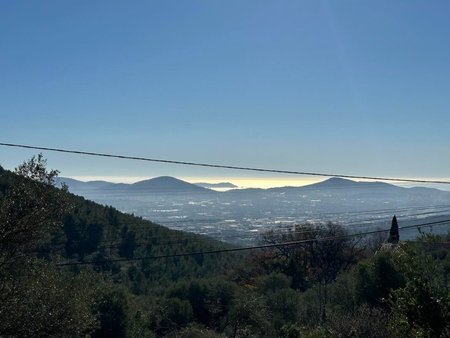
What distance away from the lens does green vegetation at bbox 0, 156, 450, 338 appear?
26.0ft

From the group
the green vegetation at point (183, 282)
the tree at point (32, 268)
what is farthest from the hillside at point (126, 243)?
the tree at point (32, 268)

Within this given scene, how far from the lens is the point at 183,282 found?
3778cm

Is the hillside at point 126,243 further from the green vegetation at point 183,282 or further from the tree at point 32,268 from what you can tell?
the tree at point 32,268

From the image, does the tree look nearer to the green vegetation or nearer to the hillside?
the green vegetation

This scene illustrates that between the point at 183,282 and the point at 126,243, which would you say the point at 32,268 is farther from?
the point at 126,243

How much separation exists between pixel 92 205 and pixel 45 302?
2353 inches

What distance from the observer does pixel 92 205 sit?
66.8 metres

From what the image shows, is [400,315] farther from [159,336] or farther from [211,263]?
[211,263]

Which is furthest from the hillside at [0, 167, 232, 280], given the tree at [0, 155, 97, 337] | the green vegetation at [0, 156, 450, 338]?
the tree at [0, 155, 97, 337]

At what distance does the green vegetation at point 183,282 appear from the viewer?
26.0ft

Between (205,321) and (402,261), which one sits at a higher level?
(402,261)

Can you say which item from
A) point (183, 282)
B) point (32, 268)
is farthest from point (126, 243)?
point (32, 268)

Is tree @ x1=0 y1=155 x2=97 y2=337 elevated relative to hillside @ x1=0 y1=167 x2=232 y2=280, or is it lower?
elevated

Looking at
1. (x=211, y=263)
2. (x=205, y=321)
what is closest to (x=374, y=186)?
→ (x=211, y=263)
